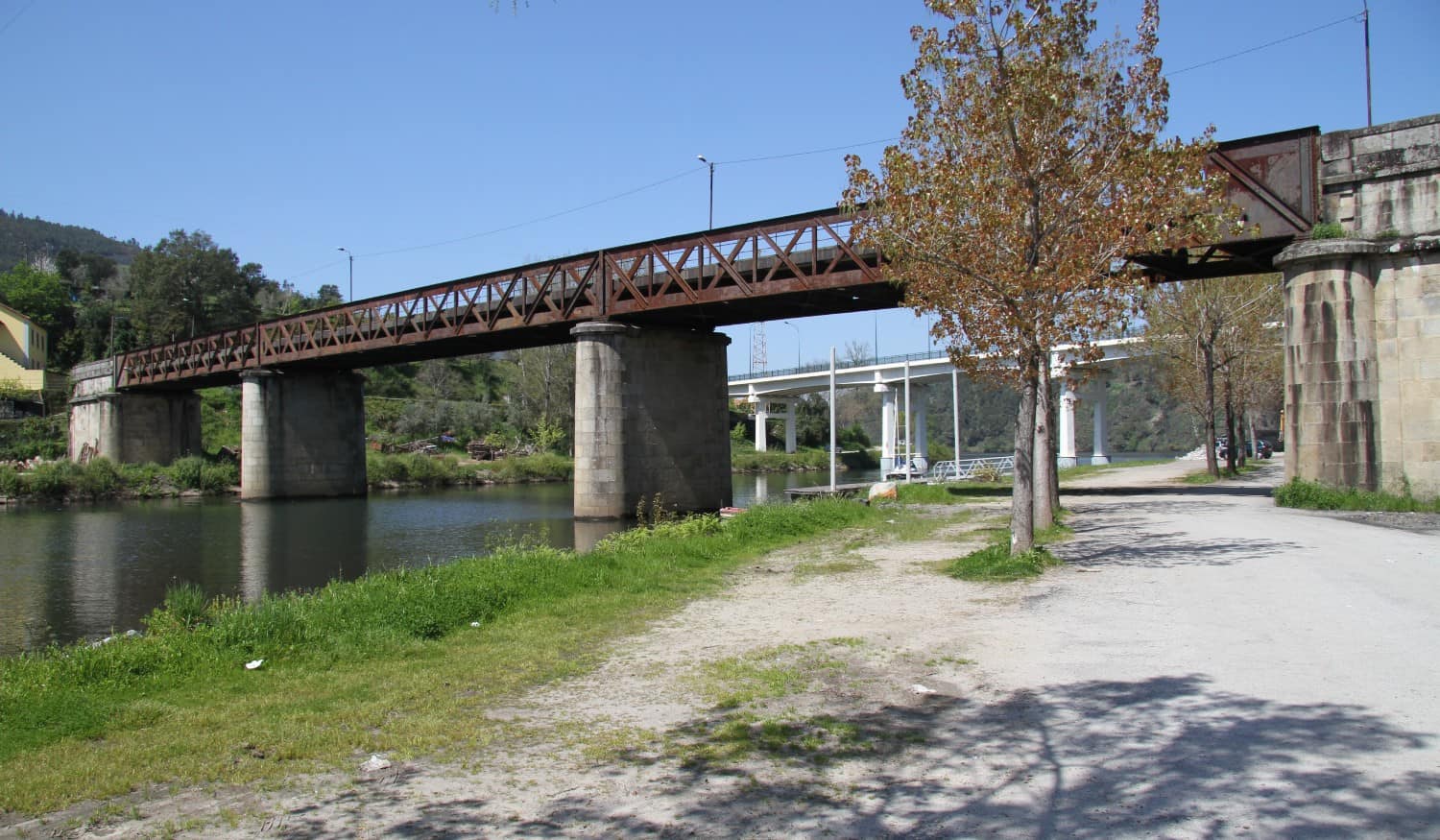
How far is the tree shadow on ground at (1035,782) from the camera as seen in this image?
5.13m

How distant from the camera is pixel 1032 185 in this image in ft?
51.0

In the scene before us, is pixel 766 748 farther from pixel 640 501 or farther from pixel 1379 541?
pixel 640 501

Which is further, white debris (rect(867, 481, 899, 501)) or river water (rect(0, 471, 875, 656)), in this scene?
white debris (rect(867, 481, 899, 501))

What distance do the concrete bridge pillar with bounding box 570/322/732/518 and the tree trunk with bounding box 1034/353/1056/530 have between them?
20.0 meters

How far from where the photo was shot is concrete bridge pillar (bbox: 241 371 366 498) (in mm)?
60531

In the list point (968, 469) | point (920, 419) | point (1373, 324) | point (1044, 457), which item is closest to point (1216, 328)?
point (1373, 324)

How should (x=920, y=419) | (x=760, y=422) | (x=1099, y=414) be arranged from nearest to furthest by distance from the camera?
(x=1099, y=414) < (x=920, y=419) < (x=760, y=422)

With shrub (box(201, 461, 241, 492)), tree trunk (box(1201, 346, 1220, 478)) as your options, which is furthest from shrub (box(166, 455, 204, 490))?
tree trunk (box(1201, 346, 1220, 478))

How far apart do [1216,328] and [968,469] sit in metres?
22.8

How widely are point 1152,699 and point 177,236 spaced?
13151 centimetres

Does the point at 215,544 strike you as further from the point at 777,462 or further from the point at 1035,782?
the point at 777,462

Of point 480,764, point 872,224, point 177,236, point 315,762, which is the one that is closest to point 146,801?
point 315,762

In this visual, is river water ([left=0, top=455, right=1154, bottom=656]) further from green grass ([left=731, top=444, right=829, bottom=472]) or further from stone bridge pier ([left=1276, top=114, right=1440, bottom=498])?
green grass ([left=731, top=444, right=829, bottom=472])

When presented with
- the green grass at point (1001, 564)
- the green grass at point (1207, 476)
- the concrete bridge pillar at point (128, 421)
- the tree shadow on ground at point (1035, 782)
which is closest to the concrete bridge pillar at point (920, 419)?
the green grass at point (1207, 476)
